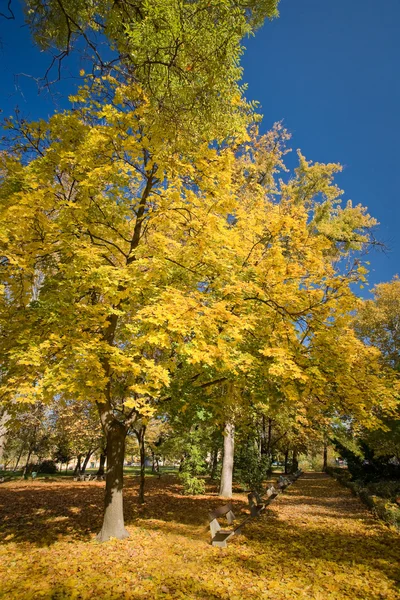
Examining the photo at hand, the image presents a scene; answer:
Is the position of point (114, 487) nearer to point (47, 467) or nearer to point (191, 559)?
point (191, 559)

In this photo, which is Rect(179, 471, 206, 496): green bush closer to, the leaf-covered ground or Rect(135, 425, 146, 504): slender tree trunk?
Rect(135, 425, 146, 504): slender tree trunk

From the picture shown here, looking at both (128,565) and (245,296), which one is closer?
(128,565)

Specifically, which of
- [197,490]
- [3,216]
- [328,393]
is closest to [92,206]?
[3,216]

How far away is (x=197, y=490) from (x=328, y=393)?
1000cm

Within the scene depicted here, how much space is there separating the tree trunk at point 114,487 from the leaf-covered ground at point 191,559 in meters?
0.31

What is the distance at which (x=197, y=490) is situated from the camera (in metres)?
14.3

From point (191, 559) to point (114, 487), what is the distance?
6.99ft

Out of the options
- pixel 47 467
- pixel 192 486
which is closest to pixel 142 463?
pixel 192 486

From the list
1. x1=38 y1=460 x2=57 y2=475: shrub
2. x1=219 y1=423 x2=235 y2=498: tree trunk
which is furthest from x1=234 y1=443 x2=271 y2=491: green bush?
x1=38 y1=460 x2=57 y2=475: shrub

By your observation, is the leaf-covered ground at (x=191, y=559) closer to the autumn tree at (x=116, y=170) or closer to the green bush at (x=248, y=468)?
the autumn tree at (x=116, y=170)

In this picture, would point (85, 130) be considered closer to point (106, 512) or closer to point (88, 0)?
point (88, 0)

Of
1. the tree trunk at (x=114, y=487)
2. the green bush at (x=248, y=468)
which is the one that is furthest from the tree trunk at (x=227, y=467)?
the tree trunk at (x=114, y=487)

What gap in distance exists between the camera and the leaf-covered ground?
484cm

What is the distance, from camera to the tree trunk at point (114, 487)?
277 inches
